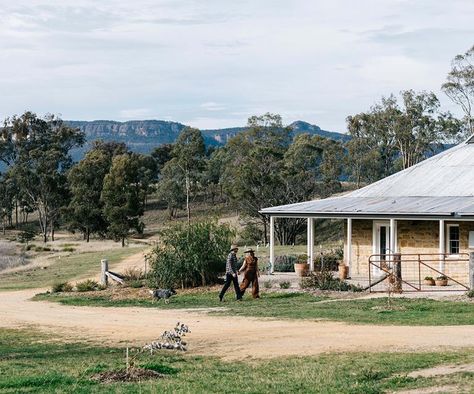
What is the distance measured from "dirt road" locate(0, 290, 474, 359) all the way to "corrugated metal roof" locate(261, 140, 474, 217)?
964 centimetres

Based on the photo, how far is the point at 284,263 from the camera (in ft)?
119

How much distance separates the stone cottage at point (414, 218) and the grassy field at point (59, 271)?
1081cm

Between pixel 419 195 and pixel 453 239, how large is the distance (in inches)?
127

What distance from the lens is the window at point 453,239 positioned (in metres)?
31.2

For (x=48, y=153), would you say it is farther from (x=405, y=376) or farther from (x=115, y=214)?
(x=405, y=376)

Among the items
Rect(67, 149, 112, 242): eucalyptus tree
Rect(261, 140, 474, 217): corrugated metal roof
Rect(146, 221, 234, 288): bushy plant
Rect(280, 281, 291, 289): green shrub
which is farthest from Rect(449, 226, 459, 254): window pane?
Rect(67, 149, 112, 242): eucalyptus tree

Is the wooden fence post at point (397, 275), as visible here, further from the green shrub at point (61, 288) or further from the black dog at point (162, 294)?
the green shrub at point (61, 288)

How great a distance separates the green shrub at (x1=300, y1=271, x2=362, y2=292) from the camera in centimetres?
2741

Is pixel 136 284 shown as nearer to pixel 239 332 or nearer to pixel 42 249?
pixel 239 332

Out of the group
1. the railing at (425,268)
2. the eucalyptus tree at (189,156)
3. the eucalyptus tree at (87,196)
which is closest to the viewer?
the railing at (425,268)

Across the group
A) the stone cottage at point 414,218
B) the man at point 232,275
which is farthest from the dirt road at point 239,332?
the stone cottage at point 414,218

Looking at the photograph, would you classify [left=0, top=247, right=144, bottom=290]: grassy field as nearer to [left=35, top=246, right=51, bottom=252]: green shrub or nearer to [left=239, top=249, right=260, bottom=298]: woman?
[left=35, top=246, right=51, bottom=252]: green shrub

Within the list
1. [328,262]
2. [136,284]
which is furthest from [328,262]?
[136,284]

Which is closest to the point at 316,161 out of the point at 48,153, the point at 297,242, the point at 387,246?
the point at 297,242
